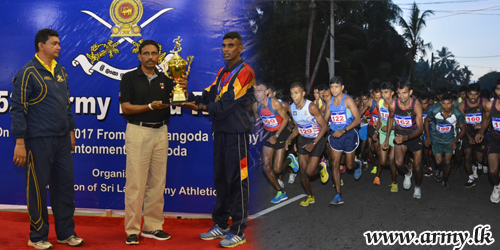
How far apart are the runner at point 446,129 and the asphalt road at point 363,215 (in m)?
0.69

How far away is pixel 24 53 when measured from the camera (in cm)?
747

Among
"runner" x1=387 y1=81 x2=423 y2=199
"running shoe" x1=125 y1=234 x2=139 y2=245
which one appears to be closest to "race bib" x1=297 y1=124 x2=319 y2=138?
"runner" x1=387 y1=81 x2=423 y2=199

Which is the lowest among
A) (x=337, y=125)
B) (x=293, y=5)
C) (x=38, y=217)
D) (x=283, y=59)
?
(x=38, y=217)

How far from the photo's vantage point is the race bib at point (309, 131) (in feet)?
29.6

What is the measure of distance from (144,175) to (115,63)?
1.95 metres

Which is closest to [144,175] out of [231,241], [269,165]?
[231,241]

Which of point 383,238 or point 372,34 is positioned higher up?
point 372,34

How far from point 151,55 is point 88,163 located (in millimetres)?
2302

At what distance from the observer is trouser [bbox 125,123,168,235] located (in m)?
5.90

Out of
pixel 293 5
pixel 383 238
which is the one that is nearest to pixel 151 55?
pixel 383 238

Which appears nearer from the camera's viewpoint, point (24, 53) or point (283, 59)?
point (24, 53)

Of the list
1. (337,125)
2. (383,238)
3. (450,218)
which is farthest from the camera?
(337,125)

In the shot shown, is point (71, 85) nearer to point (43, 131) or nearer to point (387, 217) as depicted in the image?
point (43, 131)

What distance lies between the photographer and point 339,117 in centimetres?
941
